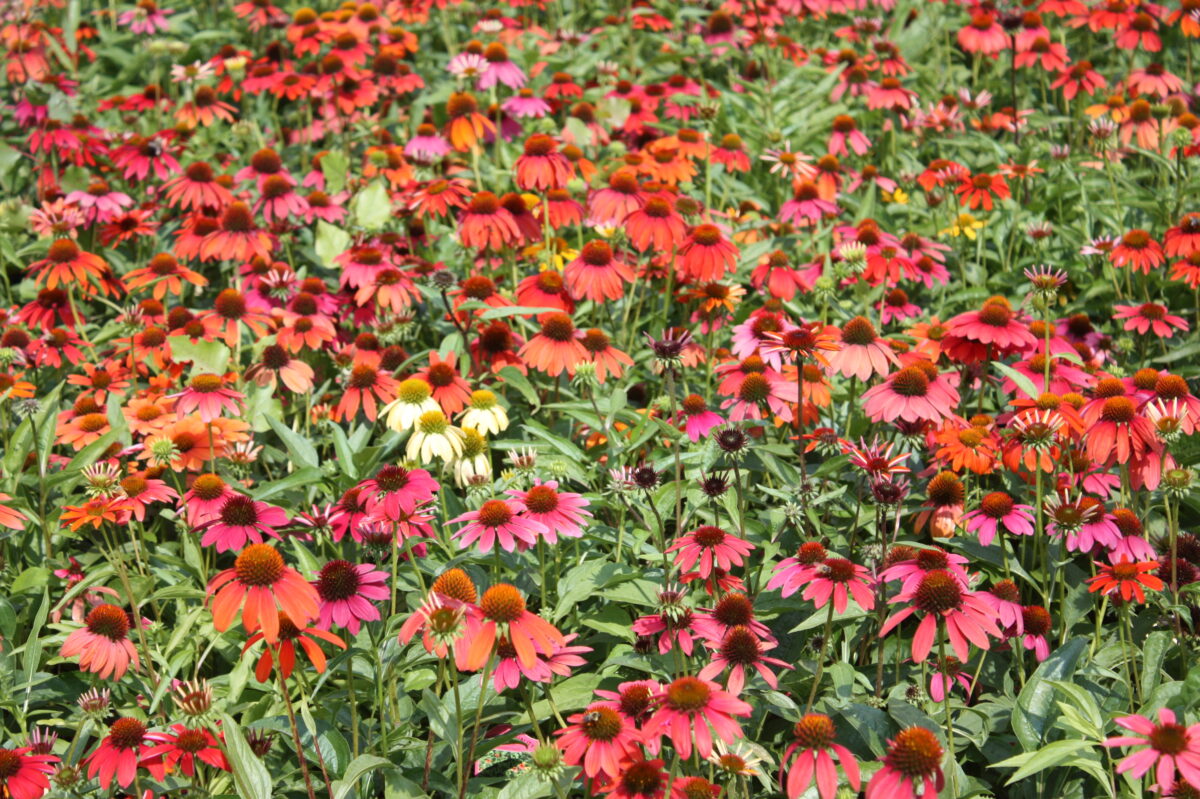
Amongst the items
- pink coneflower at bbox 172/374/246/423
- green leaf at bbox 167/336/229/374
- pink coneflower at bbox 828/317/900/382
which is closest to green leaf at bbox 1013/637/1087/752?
pink coneflower at bbox 828/317/900/382

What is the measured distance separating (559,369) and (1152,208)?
8.96 feet

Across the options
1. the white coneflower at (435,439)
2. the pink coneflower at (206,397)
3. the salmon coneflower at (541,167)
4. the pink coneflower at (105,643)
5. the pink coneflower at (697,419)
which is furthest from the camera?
the salmon coneflower at (541,167)

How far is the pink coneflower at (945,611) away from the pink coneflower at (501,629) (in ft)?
2.31

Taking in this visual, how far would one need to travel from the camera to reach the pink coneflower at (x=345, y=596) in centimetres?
238

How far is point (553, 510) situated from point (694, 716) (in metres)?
0.73

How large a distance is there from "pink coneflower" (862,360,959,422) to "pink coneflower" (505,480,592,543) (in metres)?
0.80

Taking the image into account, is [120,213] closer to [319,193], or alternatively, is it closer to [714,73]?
[319,193]

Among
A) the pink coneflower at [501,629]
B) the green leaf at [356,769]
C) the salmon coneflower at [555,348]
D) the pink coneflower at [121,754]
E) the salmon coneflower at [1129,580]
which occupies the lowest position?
the pink coneflower at [121,754]

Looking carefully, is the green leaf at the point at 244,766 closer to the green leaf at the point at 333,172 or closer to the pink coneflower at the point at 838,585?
the pink coneflower at the point at 838,585

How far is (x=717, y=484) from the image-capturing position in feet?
8.88

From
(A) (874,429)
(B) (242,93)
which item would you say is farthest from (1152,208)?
(B) (242,93)

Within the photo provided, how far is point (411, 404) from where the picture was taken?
2.99m

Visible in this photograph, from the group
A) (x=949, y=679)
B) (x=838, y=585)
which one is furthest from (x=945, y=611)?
(x=949, y=679)

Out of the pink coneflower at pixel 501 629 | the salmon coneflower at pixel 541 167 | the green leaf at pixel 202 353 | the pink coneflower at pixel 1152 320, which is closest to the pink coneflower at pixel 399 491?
the pink coneflower at pixel 501 629
